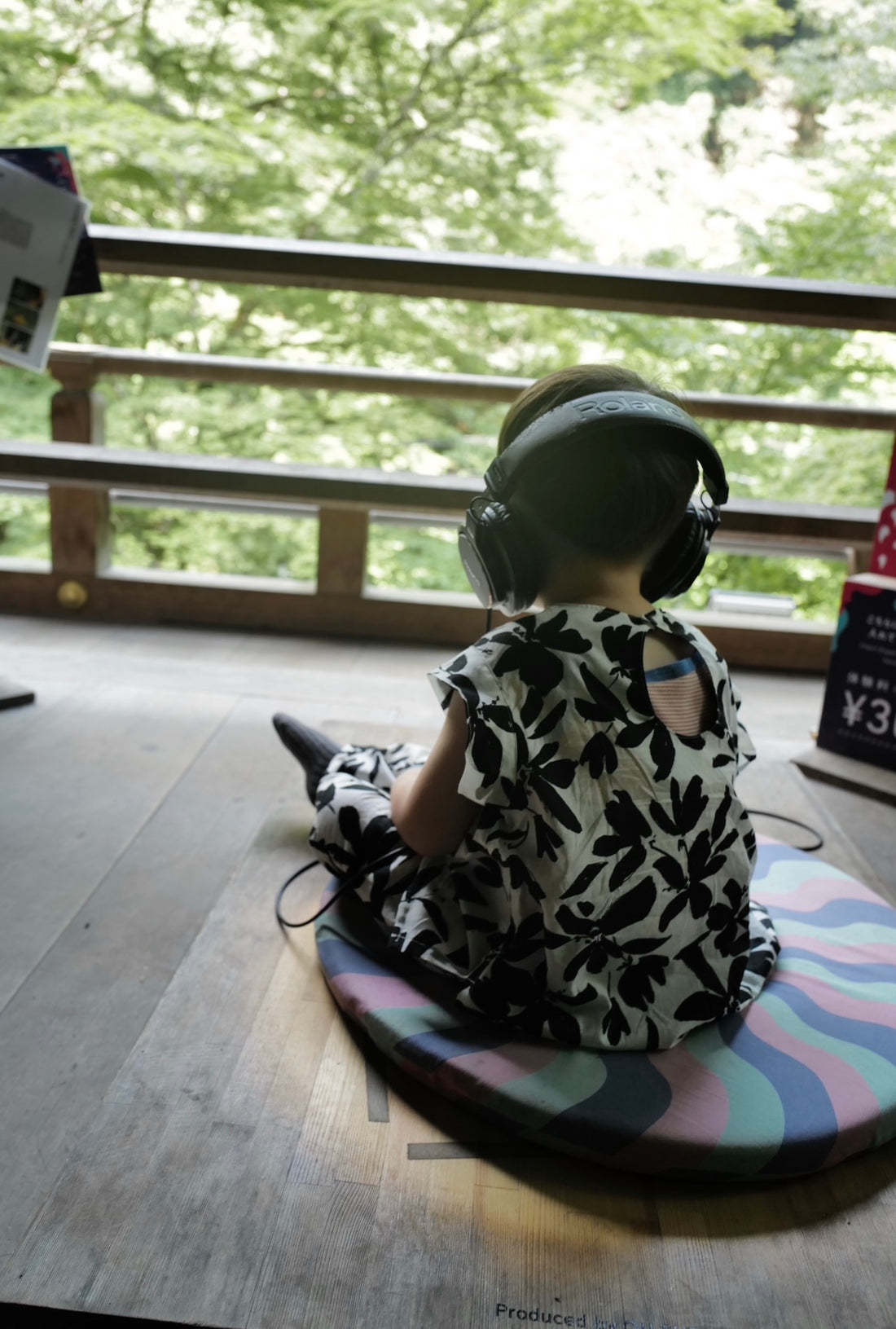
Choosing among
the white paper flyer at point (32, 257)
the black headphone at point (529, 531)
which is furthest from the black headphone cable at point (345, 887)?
the white paper flyer at point (32, 257)

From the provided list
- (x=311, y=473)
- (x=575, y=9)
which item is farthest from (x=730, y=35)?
(x=311, y=473)

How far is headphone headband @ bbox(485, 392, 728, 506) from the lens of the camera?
0.91m

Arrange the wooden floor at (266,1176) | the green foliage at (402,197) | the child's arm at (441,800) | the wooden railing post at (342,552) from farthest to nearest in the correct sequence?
the green foliage at (402,197)
the wooden railing post at (342,552)
the child's arm at (441,800)
the wooden floor at (266,1176)

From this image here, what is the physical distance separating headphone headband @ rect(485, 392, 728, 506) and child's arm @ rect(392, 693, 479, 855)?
9.1 inches

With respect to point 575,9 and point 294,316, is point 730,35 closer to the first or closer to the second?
point 575,9

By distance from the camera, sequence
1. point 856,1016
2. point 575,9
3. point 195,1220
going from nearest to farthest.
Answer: point 195,1220, point 856,1016, point 575,9

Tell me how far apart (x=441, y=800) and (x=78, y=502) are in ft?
6.36

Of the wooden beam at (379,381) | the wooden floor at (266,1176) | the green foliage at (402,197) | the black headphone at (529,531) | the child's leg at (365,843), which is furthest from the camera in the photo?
the green foliage at (402,197)

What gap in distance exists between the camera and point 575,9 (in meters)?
5.24

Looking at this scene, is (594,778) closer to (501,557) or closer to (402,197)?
(501,557)

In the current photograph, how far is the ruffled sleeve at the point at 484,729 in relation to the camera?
100cm

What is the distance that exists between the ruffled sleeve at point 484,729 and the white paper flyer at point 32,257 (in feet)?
4.08

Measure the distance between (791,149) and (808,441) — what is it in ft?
6.53

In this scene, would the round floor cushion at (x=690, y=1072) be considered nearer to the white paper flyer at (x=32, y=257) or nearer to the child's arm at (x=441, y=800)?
the child's arm at (x=441, y=800)
